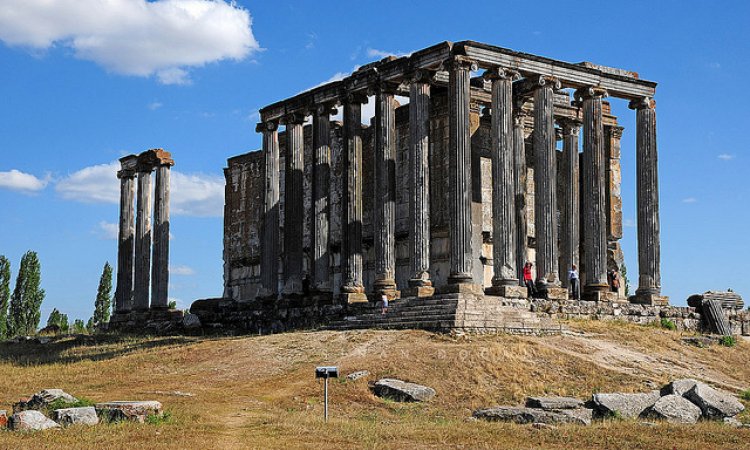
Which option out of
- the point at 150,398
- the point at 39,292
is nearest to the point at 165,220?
the point at 39,292

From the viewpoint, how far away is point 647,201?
41062 mm

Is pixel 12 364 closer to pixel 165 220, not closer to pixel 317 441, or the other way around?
pixel 165 220

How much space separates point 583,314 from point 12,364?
21.1 metres

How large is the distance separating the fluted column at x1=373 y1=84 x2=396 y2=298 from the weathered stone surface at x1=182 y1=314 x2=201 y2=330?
1176 centimetres

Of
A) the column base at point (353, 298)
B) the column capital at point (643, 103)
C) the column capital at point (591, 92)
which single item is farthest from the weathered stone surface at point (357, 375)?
the column capital at point (643, 103)

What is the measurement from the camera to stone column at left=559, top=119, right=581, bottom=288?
39.8m

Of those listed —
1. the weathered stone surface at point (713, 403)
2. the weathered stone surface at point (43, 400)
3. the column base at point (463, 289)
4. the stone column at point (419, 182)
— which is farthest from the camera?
the stone column at point (419, 182)

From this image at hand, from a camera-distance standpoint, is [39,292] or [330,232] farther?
[39,292]

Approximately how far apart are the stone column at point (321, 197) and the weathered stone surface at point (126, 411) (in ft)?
69.9

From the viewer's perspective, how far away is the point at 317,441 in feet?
61.1

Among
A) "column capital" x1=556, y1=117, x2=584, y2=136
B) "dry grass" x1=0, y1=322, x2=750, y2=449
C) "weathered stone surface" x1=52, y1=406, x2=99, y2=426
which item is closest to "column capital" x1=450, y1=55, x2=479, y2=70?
"column capital" x1=556, y1=117, x2=584, y2=136

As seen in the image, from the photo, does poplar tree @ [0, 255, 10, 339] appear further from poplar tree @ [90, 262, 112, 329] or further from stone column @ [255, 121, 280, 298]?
stone column @ [255, 121, 280, 298]

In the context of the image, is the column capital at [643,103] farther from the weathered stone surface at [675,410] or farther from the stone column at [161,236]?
the stone column at [161,236]

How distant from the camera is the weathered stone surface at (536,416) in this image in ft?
68.5
